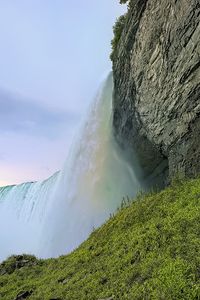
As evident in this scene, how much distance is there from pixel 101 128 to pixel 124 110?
348 cm

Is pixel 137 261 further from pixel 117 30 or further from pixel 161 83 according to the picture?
pixel 117 30

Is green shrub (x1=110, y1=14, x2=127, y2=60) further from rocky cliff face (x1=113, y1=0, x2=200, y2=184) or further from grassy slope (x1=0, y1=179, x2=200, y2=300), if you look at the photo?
grassy slope (x1=0, y1=179, x2=200, y2=300)

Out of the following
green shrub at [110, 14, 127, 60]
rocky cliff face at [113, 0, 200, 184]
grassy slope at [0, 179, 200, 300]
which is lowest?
grassy slope at [0, 179, 200, 300]

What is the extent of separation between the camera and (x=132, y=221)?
10773 mm

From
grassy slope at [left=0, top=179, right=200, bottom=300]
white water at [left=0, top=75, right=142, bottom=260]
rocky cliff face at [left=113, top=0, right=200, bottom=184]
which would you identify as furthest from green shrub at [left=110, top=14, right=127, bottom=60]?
grassy slope at [left=0, top=179, right=200, bottom=300]

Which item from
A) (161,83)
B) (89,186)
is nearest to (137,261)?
(161,83)

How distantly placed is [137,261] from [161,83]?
9.75 metres

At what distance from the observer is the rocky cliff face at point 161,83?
13.6m

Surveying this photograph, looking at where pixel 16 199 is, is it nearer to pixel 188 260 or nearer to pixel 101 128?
pixel 101 128

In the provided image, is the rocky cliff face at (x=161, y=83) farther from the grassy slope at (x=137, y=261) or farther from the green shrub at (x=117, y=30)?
the grassy slope at (x=137, y=261)

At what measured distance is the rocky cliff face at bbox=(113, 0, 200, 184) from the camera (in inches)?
535

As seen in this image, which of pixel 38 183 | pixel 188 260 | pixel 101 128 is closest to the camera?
pixel 188 260

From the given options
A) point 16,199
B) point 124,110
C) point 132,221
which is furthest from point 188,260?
point 16,199

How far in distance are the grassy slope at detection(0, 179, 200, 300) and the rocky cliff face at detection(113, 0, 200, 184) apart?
3.27 meters
